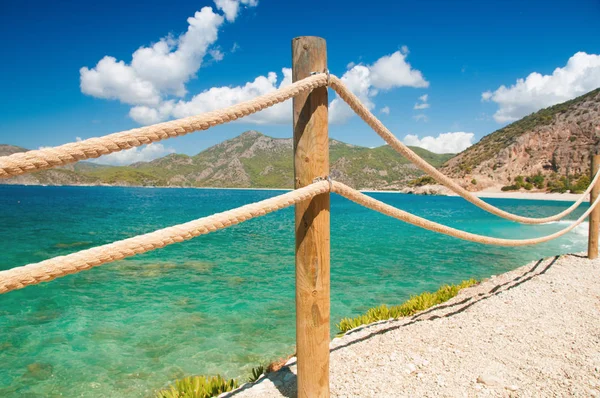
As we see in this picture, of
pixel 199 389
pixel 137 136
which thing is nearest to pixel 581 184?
pixel 199 389

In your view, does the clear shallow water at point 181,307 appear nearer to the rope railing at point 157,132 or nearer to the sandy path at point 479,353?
the sandy path at point 479,353

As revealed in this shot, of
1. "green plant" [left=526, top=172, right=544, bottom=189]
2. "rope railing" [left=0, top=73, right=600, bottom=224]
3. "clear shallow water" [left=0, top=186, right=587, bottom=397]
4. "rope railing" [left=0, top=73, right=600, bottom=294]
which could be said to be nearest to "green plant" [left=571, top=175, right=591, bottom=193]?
"green plant" [left=526, top=172, right=544, bottom=189]

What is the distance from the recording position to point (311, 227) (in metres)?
2.26

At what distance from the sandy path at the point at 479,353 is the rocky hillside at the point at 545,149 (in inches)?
3402

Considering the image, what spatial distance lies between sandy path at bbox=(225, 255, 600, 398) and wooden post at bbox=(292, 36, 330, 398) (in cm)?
73

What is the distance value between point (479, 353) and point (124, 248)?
3451 mm

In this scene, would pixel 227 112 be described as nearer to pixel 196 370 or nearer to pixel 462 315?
pixel 462 315

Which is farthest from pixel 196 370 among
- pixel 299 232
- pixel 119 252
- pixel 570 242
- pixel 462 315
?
pixel 570 242

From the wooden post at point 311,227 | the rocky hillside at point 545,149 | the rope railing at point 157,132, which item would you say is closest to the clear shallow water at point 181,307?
the wooden post at point 311,227

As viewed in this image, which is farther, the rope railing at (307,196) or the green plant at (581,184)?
the green plant at (581,184)

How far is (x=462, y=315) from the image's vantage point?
185 inches

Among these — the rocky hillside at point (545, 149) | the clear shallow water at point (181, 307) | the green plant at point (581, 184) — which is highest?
the rocky hillside at point (545, 149)

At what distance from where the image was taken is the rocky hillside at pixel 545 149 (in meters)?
75.6

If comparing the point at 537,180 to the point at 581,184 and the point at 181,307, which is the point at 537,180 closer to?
the point at 581,184
